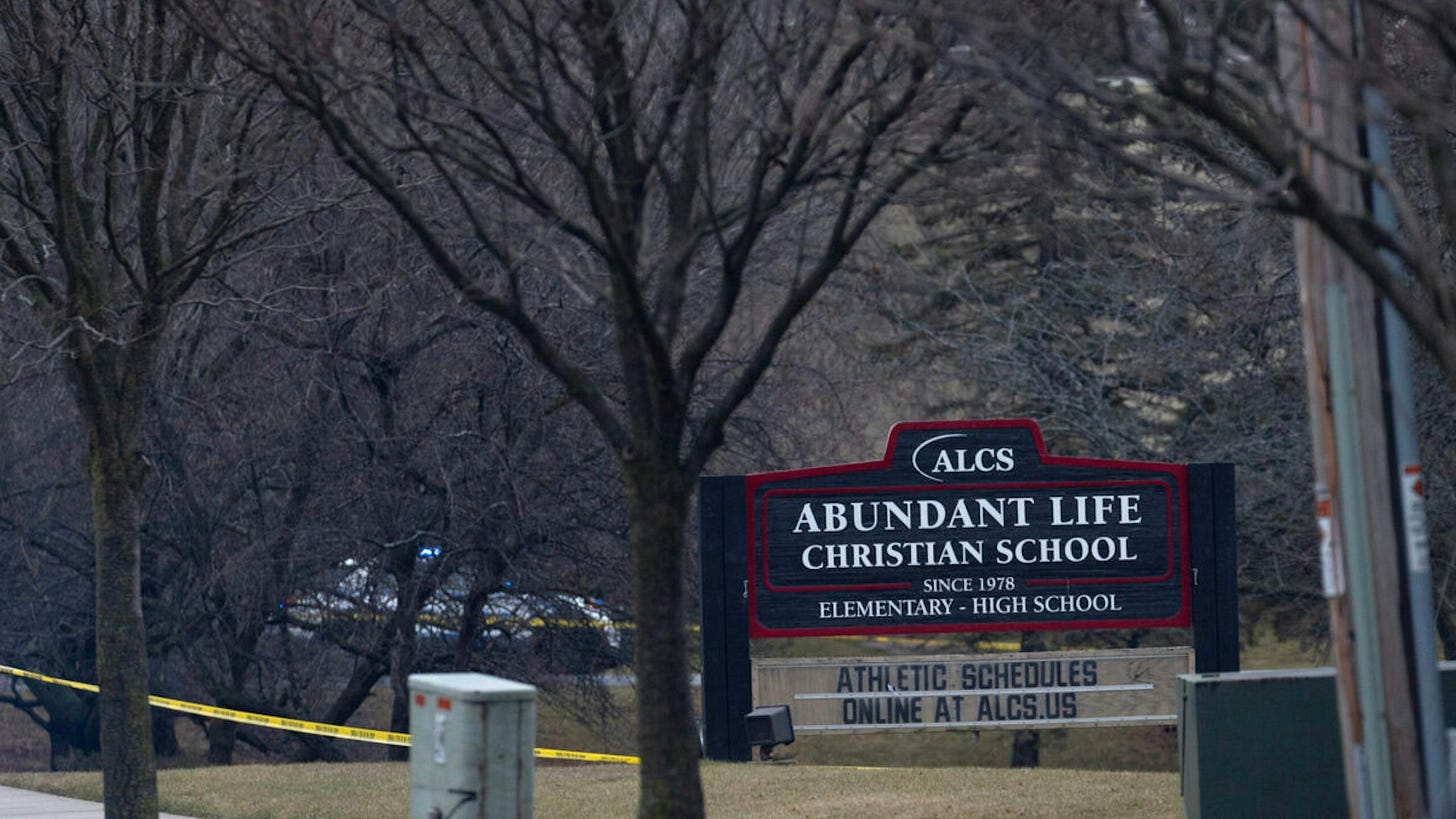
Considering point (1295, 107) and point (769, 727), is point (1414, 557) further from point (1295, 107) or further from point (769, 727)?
point (769, 727)

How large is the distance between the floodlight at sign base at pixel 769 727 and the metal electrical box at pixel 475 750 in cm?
645

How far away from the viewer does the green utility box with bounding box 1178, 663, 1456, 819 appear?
8.80 meters

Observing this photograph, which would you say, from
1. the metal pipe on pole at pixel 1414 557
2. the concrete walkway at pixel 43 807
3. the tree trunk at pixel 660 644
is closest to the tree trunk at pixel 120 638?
the concrete walkway at pixel 43 807

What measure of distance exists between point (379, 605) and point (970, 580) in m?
7.43

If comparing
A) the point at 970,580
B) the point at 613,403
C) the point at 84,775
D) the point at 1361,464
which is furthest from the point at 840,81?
the point at 84,775

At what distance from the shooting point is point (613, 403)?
55.9 feet

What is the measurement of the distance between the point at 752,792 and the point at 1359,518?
6396mm

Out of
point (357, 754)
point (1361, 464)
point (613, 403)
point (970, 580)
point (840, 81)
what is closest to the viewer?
point (1361, 464)

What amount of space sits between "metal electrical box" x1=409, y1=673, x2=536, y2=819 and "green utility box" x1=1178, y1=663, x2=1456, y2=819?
3.80 m

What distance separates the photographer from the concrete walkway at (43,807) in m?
12.3

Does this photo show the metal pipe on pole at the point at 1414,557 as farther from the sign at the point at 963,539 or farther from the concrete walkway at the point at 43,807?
the concrete walkway at the point at 43,807

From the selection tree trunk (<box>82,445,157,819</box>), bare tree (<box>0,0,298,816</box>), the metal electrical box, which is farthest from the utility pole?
tree trunk (<box>82,445,157,819</box>)

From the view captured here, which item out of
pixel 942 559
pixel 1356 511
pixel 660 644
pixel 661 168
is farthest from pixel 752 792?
pixel 1356 511

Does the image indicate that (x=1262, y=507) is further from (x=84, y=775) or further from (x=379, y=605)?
(x=84, y=775)
